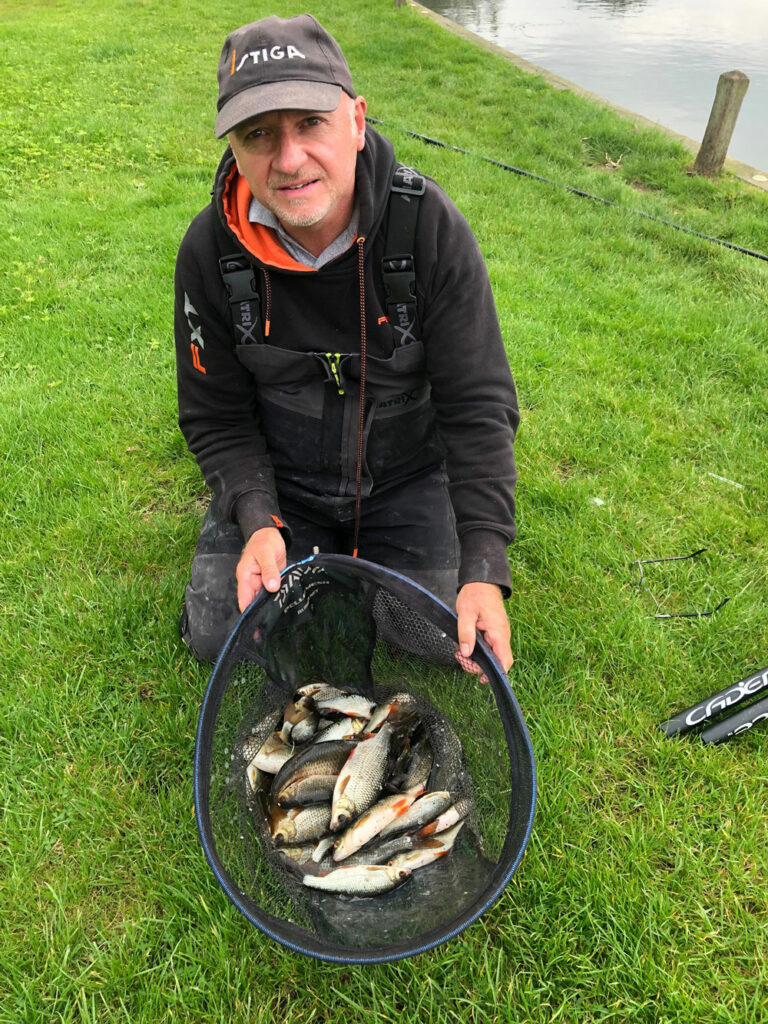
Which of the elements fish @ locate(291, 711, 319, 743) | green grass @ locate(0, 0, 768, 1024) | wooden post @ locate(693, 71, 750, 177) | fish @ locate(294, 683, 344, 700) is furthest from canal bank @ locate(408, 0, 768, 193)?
fish @ locate(291, 711, 319, 743)

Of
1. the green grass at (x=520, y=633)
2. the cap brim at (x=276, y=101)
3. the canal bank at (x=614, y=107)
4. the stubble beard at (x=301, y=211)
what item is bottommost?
the green grass at (x=520, y=633)

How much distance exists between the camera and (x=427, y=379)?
2.27 metres

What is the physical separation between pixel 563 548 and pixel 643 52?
12567 mm

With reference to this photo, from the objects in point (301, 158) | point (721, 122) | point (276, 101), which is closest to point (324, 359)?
point (301, 158)

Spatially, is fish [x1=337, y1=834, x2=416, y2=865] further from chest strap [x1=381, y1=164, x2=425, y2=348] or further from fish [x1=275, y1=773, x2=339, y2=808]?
chest strap [x1=381, y1=164, x2=425, y2=348]

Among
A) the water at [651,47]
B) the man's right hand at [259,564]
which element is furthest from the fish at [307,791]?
the water at [651,47]

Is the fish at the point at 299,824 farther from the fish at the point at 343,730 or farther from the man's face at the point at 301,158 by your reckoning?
the man's face at the point at 301,158

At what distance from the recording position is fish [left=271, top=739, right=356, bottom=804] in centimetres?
190

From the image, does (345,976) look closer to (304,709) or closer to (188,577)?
(304,709)

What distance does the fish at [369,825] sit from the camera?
1763 mm

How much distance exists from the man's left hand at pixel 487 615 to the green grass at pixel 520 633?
0.49 metres

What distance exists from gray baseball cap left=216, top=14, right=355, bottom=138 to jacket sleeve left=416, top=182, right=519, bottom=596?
1.29ft

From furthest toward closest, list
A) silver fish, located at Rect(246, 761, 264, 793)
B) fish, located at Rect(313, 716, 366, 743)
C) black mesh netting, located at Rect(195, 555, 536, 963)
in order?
fish, located at Rect(313, 716, 366, 743), silver fish, located at Rect(246, 761, 264, 793), black mesh netting, located at Rect(195, 555, 536, 963)

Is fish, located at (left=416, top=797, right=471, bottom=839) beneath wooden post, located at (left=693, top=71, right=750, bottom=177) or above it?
beneath
